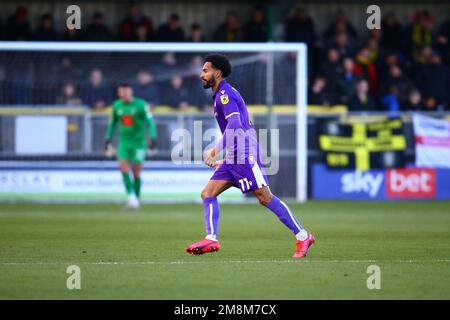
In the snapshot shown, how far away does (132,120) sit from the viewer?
805 inches

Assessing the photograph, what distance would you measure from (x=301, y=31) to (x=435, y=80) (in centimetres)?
365

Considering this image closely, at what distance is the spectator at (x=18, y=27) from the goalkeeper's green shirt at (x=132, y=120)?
5.86 metres

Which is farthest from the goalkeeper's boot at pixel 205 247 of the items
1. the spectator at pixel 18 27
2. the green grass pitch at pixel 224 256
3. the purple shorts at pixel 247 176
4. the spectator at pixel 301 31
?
the spectator at pixel 301 31

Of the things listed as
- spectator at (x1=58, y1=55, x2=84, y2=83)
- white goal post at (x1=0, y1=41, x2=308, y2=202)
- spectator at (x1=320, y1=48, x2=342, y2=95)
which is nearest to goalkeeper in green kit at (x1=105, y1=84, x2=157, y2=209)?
white goal post at (x1=0, y1=41, x2=308, y2=202)

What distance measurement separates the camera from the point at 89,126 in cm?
2311

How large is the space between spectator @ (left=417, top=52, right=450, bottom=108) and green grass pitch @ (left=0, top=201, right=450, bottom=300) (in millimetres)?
6592

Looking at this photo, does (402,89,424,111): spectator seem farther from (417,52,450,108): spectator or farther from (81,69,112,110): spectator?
(81,69,112,110): spectator

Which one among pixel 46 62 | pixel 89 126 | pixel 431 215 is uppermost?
pixel 46 62

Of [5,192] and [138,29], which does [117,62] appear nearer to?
[138,29]

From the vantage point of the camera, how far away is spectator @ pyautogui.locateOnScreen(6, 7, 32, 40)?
2516 centimetres

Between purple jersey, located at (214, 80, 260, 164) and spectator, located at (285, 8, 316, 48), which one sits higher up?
spectator, located at (285, 8, 316, 48)
